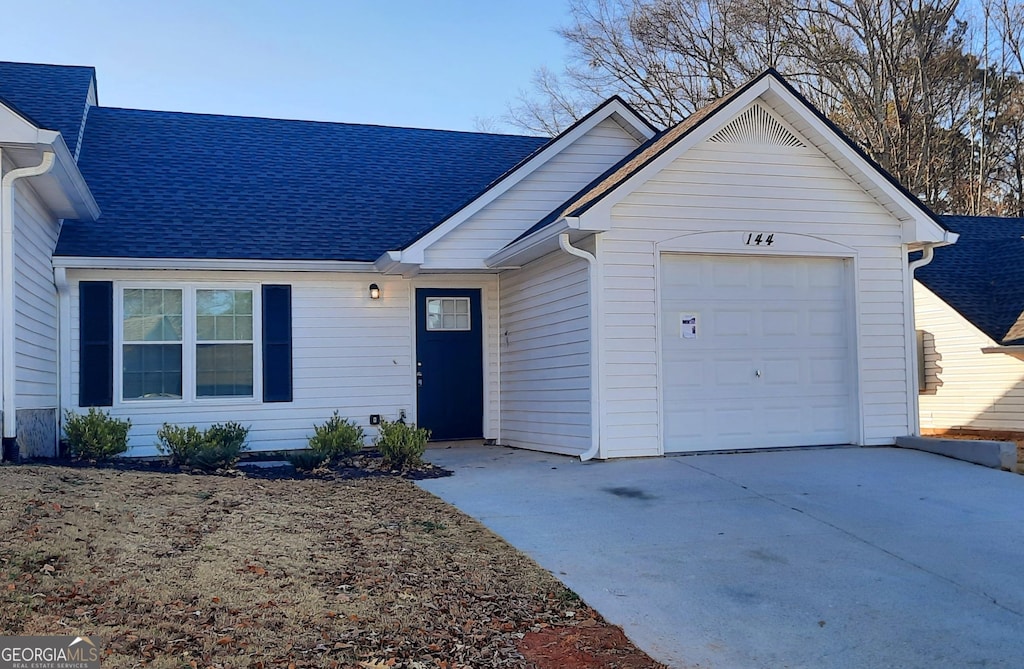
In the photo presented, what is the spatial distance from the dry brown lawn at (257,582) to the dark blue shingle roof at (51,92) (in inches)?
264

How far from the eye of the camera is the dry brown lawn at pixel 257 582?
4.20 m

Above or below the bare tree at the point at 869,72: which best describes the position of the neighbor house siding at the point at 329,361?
below

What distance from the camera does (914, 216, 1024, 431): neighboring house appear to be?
1452 centimetres

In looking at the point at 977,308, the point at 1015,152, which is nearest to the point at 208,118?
the point at 977,308

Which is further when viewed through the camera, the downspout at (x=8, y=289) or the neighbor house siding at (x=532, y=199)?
the neighbor house siding at (x=532, y=199)

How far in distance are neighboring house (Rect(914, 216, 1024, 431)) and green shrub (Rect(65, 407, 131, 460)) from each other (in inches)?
502

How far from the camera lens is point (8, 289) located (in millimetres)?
8195

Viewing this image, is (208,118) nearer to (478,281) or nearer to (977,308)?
(478,281)

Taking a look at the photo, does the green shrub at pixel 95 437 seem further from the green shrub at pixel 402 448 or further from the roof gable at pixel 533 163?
the roof gable at pixel 533 163

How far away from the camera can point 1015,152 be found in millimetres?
26375

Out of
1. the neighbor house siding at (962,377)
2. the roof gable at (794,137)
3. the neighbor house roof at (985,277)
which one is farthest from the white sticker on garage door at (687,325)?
the neighbor house siding at (962,377)

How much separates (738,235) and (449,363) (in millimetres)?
4542

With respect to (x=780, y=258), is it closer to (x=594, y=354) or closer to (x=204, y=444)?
(x=594, y=354)

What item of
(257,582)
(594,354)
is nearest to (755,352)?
(594,354)
